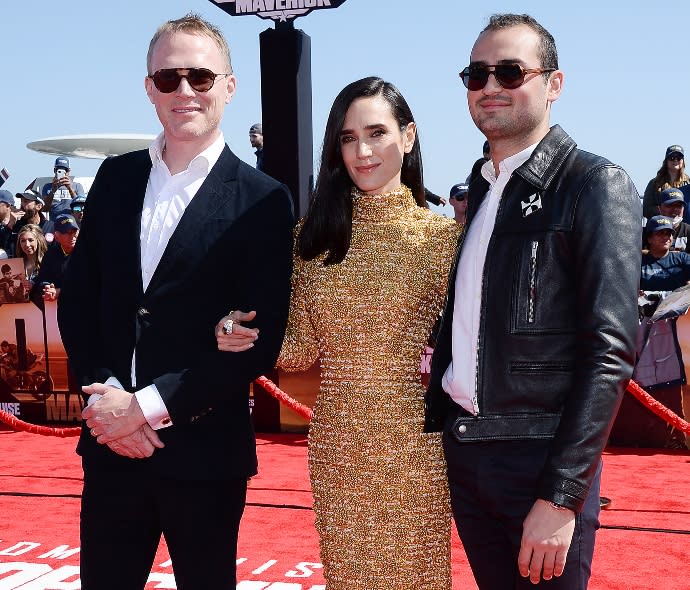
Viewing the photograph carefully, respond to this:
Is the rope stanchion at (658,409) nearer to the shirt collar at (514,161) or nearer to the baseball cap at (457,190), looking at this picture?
the baseball cap at (457,190)

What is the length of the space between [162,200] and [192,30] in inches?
19.8

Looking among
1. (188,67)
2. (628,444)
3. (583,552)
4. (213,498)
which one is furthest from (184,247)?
(628,444)

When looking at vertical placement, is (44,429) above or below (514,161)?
below

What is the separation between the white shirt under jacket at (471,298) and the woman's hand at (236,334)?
56cm

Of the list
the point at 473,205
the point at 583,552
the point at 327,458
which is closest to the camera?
the point at 583,552

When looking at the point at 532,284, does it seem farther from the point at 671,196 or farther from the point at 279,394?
the point at 671,196

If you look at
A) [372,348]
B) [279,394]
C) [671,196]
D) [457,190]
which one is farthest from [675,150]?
[372,348]

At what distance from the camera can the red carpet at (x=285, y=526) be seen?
4.30 metres

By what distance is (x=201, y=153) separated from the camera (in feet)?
8.62

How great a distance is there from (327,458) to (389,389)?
30 cm

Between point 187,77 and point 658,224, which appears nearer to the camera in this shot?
point 187,77

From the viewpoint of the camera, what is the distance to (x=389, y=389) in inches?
110

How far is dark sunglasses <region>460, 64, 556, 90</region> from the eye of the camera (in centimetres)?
237

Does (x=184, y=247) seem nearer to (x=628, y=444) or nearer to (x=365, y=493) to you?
(x=365, y=493)
